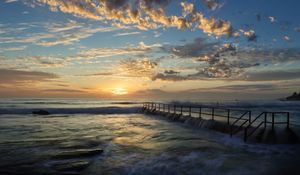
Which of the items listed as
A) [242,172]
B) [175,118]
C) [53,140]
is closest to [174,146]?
[242,172]

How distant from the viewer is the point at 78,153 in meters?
12.9

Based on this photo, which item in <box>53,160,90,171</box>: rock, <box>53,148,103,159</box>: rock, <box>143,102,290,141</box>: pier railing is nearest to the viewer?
<box>53,160,90,171</box>: rock

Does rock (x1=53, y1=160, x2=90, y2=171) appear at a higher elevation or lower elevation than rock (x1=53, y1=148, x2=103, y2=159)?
higher

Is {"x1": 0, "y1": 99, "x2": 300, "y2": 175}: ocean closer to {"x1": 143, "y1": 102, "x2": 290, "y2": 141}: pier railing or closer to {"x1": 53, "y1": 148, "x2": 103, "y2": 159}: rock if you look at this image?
{"x1": 53, "y1": 148, "x2": 103, "y2": 159}: rock

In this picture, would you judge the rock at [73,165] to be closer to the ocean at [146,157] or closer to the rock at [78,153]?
the ocean at [146,157]

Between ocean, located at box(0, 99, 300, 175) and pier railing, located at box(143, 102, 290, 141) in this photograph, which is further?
pier railing, located at box(143, 102, 290, 141)

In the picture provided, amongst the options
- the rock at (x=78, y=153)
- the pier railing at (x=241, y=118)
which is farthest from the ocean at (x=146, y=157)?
the pier railing at (x=241, y=118)

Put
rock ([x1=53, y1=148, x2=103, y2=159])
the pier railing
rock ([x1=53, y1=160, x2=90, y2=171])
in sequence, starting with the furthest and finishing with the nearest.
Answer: the pier railing → rock ([x1=53, y1=148, x2=103, y2=159]) → rock ([x1=53, y1=160, x2=90, y2=171])

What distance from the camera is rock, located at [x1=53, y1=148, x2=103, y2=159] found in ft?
39.8

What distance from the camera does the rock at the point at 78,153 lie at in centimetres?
1214

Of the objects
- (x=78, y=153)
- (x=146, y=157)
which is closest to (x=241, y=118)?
(x=146, y=157)

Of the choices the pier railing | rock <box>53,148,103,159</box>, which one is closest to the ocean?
rock <box>53,148,103,159</box>

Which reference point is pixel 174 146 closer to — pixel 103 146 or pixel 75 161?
pixel 103 146

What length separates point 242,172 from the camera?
32.1 ft
